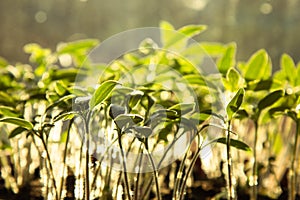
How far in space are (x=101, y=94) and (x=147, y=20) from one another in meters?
1.61

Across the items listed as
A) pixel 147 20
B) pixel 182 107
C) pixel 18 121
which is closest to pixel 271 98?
pixel 182 107

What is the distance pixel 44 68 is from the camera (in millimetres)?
1158

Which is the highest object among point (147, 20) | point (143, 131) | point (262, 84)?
point (147, 20)

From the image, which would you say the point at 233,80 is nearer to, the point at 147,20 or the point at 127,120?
the point at 127,120

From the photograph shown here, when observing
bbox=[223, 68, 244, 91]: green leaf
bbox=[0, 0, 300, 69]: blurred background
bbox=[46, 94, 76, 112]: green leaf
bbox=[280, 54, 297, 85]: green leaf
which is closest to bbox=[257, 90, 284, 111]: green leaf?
bbox=[223, 68, 244, 91]: green leaf

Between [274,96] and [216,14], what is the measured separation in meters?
1.44

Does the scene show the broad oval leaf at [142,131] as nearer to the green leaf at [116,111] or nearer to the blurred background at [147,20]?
the green leaf at [116,111]

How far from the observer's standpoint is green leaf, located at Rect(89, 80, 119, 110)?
731 mm

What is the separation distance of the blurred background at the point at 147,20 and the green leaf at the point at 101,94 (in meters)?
1.56

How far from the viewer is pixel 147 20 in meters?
2.31

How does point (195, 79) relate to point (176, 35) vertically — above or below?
below

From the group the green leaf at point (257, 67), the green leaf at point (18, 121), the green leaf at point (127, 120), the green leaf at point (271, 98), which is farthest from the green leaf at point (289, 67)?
the green leaf at point (18, 121)

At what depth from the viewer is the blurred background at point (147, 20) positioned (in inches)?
87.3

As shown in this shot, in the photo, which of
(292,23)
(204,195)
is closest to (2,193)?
(204,195)
